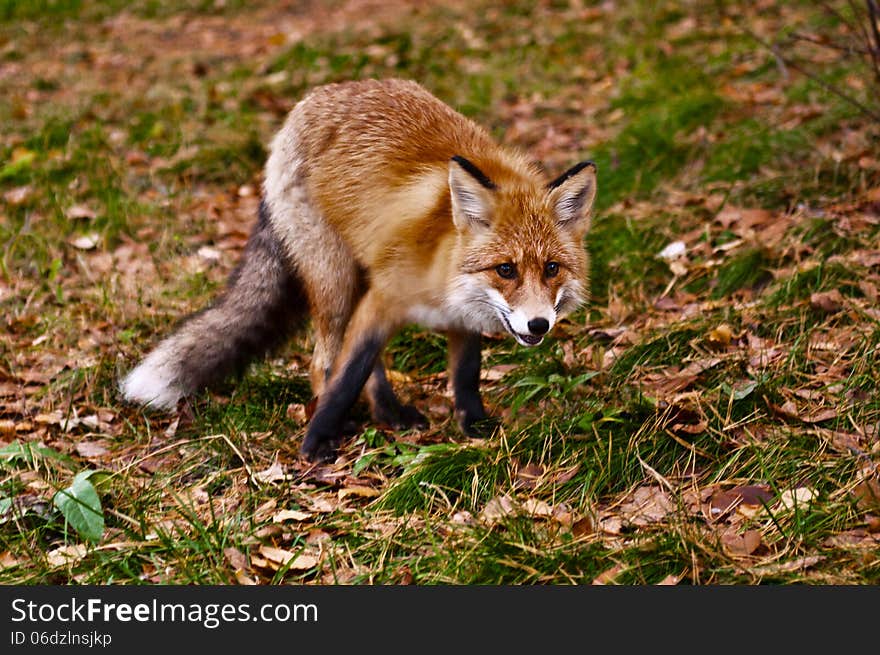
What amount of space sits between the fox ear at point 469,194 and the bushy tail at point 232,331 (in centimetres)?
119

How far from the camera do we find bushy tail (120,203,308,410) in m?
4.73

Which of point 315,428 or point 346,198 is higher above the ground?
point 346,198

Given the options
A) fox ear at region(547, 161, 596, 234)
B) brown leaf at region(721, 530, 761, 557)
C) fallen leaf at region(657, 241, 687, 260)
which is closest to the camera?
brown leaf at region(721, 530, 761, 557)

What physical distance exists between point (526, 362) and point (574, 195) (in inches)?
45.0

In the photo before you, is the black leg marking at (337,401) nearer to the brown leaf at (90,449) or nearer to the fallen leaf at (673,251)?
the brown leaf at (90,449)

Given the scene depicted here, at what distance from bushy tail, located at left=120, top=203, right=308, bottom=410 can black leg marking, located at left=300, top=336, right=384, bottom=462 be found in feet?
2.21

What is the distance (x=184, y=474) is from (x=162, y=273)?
2379 mm

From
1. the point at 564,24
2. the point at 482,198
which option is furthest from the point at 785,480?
the point at 564,24

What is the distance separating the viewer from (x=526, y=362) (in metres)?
4.96

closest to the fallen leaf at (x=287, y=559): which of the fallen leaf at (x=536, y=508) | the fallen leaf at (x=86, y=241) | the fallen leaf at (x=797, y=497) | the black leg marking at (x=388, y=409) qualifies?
the fallen leaf at (x=536, y=508)

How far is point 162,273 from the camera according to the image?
624 cm

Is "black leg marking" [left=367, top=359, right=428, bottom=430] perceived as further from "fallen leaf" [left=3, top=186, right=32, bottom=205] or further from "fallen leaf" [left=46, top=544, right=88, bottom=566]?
"fallen leaf" [left=3, top=186, right=32, bottom=205]

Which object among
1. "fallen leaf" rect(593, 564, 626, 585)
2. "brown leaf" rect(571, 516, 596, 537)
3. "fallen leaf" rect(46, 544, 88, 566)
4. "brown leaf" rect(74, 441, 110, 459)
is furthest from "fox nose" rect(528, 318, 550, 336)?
"brown leaf" rect(74, 441, 110, 459)

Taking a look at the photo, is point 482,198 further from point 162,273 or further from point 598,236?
point 162,273
